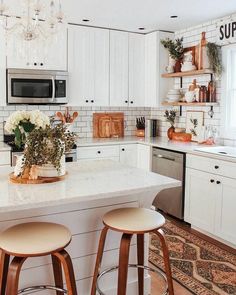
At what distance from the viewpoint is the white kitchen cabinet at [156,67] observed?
16.0ft

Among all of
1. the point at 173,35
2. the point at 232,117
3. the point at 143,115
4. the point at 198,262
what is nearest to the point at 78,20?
the point at 173,35

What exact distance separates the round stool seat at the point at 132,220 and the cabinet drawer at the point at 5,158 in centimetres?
211

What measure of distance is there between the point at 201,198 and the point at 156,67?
2.00 meters

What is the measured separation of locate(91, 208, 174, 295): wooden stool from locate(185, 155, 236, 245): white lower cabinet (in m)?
1.43

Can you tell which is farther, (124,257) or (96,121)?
(96,121)

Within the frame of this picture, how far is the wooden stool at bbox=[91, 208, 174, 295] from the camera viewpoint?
2.03 m

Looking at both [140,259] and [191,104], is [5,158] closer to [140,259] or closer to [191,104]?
[140,259]

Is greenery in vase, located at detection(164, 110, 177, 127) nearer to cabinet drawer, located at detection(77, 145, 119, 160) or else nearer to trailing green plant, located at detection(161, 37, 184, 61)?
trailing green plant, located at detection(161, 37, 184, 61)

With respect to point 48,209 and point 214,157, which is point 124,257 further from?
point 214,157

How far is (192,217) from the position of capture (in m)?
4.01

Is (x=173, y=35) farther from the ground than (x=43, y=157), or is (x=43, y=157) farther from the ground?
(x=173, y=35)

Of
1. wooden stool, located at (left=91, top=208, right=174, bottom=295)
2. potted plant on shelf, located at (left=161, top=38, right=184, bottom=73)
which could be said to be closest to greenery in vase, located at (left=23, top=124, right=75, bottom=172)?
wooden stool, located at (left=91, top=208, right=174, bottom=295)

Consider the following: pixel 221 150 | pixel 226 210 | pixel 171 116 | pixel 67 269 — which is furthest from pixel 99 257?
pixel 171 116

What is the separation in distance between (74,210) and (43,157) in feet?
1.32
